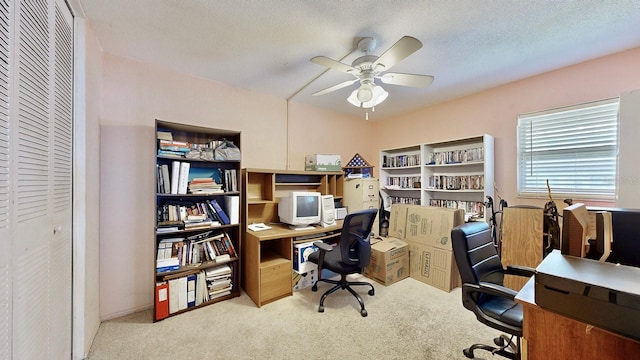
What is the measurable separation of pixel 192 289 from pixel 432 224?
9.21 ft

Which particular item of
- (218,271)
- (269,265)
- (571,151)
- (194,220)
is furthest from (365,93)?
(571,151)

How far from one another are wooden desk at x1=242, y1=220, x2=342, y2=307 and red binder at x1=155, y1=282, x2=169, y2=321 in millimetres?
758

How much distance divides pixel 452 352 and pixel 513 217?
61.1 inches

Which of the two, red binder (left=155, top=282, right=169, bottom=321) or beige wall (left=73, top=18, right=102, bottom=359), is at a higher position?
beige wall (left=73, top=18, right=102, bottom=359)

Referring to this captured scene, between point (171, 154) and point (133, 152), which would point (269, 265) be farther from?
point (133, 152)

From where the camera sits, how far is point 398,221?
10.8 feet

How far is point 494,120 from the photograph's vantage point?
291 cm

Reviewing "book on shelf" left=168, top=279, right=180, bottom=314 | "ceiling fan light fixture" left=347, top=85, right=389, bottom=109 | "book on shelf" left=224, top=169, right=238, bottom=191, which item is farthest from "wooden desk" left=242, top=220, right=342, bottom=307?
"ceiling fan light fixture" left=347, top=85, right=389, bottom=109

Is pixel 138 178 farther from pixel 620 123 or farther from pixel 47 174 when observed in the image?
pixel 620 123

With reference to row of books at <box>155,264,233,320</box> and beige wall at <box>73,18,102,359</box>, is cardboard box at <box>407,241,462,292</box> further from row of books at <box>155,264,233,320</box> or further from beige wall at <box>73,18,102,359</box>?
beige wall at <box>73,18,102,359</box>

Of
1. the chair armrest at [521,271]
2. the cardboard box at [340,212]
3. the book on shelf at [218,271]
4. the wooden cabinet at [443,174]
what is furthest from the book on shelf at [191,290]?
the wooden cabinet at [443,174]

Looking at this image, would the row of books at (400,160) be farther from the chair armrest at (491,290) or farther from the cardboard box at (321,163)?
the chair armrest at (491,290)

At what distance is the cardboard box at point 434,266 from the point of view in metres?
2.65

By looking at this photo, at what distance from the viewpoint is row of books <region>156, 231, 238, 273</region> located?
2.14m
